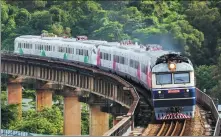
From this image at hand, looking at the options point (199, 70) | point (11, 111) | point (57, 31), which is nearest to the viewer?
point (11, 111)

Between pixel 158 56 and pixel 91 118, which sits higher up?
pixel 158 56

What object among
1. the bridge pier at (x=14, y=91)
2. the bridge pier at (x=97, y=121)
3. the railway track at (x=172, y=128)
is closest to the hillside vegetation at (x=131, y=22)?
the bridge pier at (x=14, y=91)

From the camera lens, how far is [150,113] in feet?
157

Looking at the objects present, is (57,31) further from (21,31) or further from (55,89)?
(55,89)

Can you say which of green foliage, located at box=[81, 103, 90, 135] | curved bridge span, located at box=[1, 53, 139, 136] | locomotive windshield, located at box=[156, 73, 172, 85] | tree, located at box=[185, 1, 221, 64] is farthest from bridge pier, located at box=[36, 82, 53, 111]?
locomotive windshield, located at box=[156, 73, 172, 85]

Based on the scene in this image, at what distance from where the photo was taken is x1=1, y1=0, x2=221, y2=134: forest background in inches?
4395

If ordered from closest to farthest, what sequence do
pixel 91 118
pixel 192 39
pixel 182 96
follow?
pixel 182 96, pixel 91 118, pixel 192 39

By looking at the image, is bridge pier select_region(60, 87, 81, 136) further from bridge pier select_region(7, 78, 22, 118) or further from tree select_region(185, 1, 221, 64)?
tree select_region(185, 1, 221, 64)

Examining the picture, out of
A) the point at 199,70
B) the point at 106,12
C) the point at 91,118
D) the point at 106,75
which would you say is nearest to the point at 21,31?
the point at 106,12

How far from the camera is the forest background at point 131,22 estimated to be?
112m

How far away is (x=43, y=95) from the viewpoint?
8969 cm

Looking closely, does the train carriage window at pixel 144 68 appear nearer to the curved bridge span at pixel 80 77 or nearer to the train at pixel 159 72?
the train at pixel 159 72

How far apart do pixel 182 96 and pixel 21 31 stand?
87.4 metres

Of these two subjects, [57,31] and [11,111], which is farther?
[57,31]
